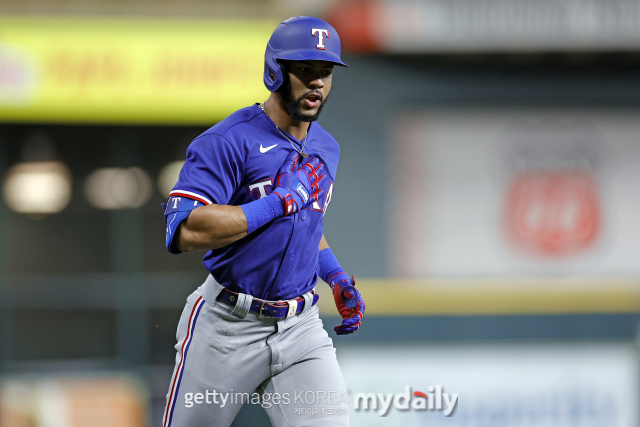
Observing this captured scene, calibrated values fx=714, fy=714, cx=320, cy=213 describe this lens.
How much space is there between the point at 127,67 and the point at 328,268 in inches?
232

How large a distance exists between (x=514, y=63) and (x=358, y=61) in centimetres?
195

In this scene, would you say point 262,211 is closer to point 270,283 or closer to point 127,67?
point 270,283

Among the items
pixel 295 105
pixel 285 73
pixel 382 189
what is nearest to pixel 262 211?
pixel 295 105

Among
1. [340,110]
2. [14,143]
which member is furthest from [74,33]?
[340,110]

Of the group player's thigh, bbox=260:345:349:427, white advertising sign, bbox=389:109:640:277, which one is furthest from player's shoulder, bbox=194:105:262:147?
white advertising sign, bbox=389:109:640:277

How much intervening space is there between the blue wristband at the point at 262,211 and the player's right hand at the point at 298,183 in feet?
0.09

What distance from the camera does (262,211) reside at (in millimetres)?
2588

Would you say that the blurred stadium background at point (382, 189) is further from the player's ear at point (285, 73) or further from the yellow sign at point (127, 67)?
the player's ear at point (285, 73)

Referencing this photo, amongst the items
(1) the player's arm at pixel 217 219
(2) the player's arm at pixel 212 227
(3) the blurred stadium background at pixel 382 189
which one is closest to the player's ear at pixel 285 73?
(1) the player's arm at pixel 217 219

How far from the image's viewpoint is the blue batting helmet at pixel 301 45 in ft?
9.03

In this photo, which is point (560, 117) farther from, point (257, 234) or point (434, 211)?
point (257, 234)

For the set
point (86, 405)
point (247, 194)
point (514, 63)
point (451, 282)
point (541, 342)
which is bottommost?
point (86, 405)

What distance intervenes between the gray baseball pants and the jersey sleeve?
1.42 feet

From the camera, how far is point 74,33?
827 centimetres
